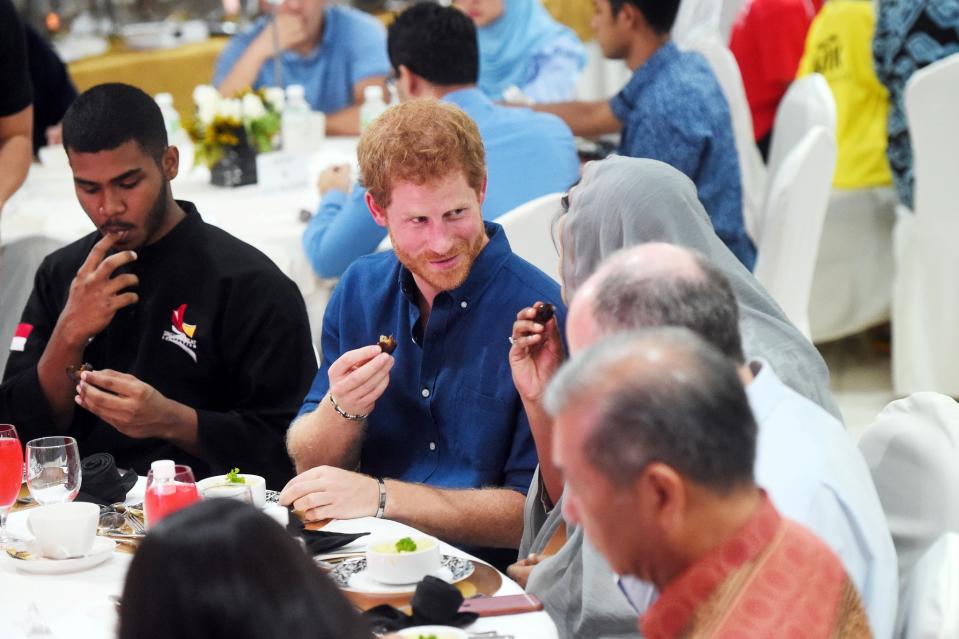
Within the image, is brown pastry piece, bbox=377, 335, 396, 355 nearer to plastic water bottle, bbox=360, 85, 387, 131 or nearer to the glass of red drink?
the glass of red drink

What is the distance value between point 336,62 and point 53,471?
11.8ft

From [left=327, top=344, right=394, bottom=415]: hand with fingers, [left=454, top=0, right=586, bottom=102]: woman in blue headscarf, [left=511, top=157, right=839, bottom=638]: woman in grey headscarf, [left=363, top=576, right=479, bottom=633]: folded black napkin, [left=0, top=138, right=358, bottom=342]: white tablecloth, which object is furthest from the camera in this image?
[left=454, top=0, right=586, bottom=102]: woman in blue headscarf

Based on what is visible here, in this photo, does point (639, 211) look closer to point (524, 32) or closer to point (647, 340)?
point (647, 340)

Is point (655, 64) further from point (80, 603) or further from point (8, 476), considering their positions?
point (80, 603)

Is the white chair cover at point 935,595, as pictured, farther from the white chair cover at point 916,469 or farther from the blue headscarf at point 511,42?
the blue headscarf at point 511,42

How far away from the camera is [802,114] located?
4.39 m

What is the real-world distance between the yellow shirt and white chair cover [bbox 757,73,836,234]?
0.75 metres

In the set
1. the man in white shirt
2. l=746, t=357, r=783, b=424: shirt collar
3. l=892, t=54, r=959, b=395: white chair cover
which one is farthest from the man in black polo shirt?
l=892, t=54, r=959, b=395: white chair cover

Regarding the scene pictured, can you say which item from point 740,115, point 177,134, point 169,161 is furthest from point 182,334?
point 177,134

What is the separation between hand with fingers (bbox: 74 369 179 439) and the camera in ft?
8.52

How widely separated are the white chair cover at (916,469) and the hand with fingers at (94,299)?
5.15ft

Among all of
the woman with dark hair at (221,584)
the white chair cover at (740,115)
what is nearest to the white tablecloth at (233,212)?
the white chair cover at (740,115)

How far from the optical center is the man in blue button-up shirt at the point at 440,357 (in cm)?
245

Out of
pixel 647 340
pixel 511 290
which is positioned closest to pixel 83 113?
pixel 511 290
